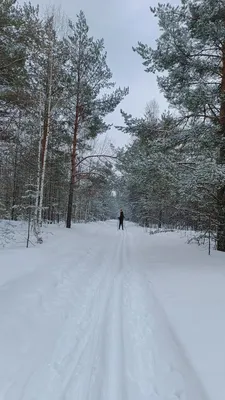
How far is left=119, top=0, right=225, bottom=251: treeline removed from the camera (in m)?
7.98

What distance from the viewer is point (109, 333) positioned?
364 centimetres

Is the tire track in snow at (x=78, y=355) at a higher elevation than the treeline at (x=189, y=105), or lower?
lower

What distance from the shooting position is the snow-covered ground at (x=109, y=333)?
2523 mm

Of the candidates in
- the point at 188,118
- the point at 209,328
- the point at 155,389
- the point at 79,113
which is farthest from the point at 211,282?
the point at 79,113

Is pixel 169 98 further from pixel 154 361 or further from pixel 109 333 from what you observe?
pixel 154 361

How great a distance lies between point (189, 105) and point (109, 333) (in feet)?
23.7

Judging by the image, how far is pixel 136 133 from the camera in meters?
9.93

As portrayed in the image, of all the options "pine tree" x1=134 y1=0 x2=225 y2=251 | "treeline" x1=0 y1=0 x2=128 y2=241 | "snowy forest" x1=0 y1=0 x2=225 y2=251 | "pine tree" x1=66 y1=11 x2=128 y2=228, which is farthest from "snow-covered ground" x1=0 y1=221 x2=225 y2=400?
"pine tree" x1=66 y1=11 x2=128 y2=228

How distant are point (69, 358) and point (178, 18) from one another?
9785 millimetres

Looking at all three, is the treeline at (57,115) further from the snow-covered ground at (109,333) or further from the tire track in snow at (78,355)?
the tire track in snow at (78,355)

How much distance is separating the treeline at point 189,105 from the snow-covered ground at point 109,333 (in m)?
2.59

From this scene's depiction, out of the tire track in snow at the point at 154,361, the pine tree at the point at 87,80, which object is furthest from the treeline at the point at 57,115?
the tire track in snow at the point at 154,361

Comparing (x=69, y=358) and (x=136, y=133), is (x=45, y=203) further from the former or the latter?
(x=69, y=358)

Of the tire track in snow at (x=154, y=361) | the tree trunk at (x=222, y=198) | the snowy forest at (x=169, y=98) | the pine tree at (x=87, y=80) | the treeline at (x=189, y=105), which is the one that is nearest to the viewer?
the tire track in snow at (x=154, y=361)
